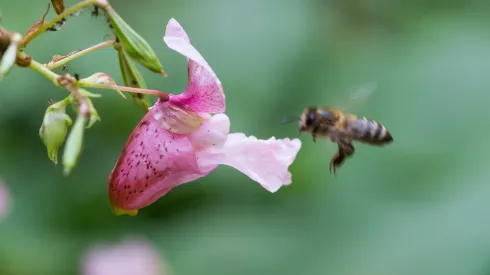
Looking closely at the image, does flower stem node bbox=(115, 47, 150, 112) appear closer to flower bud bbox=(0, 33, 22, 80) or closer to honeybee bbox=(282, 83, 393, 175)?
flower bud bbox=(0, 33, 22, 80)

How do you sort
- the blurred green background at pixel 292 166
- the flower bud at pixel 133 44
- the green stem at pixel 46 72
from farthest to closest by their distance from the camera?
the blurred green background at pixel 292 166 < the flower bud at pixel 133 44 < the green stem at pixel 46 72

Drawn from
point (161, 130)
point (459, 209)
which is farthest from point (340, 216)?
point (161, 130)

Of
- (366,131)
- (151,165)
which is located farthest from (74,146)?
(366,131)

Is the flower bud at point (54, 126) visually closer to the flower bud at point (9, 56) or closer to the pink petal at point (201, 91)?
the flower bud at point (9, 56)

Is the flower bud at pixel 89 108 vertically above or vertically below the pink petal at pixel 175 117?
below

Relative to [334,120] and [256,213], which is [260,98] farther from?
[334,120]

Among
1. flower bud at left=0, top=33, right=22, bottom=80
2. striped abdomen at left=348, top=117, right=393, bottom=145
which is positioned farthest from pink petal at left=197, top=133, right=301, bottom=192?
flower bud at left=0, top=33, right=22, bottom=80

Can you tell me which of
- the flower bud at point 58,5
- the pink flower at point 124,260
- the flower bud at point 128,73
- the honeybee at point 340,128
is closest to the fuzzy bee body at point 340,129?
the honeybee at point 340,128
